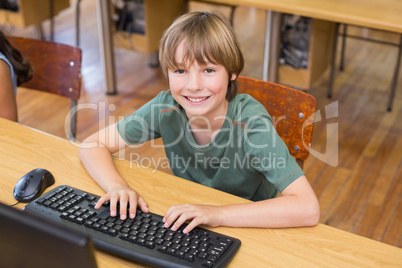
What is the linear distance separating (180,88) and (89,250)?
2.20ft

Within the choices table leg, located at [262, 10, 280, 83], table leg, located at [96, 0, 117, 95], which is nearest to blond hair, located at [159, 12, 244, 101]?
table leg, located at [262, 10, 280, 83]

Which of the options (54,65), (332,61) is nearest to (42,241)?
(54,65)

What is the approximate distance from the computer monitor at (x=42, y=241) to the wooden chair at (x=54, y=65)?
1.03 meters

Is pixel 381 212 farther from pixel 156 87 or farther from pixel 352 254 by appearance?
pixel 156 87

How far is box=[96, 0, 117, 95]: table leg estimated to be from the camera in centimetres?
292

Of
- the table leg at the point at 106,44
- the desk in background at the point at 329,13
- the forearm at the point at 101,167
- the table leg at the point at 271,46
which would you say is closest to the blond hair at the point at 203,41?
the forearm at the point at 101,167

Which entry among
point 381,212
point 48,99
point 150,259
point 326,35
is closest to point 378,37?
point 326,35

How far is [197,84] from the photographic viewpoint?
1.16 meters

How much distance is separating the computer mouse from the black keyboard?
37 millimetres

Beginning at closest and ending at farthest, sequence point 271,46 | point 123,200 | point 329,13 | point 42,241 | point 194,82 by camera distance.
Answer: point 42,241
point 123,200
point 194,82
point 329,13
point 271,46

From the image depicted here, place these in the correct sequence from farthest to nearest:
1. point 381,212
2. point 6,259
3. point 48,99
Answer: point 48,99, point 381,212, point 6,259

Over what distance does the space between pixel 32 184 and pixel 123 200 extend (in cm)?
22

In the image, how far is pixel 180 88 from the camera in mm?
1197

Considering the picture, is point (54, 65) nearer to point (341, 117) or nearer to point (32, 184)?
point (32, 184)
